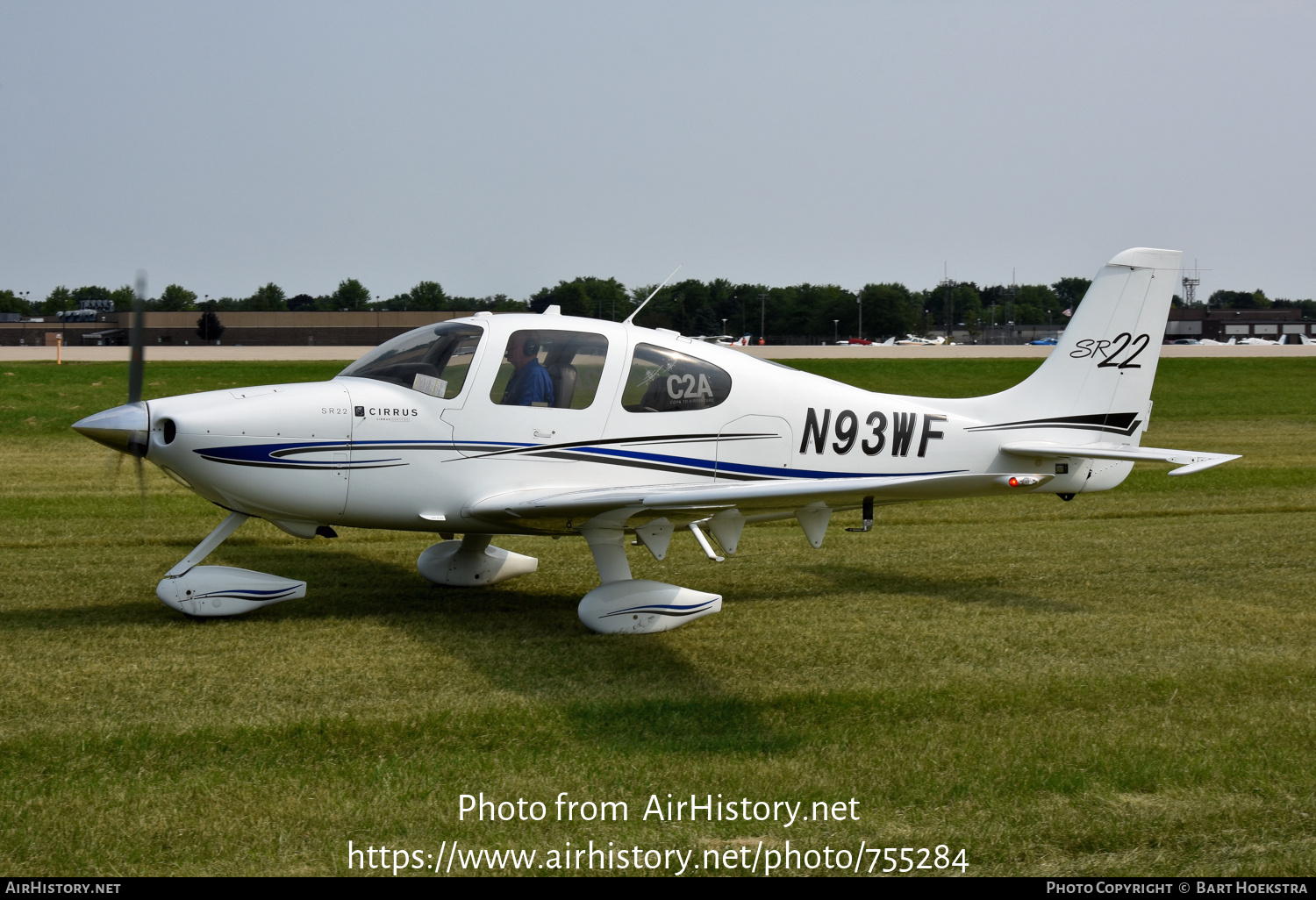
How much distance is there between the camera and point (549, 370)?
8.38m

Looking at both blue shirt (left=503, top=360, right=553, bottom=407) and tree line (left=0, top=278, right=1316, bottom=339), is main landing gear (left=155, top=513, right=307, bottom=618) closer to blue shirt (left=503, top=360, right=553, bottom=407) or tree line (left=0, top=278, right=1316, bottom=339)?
blue shirt (left=503, top=360, right=553, bottom=407)

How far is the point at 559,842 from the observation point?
4.61 meters

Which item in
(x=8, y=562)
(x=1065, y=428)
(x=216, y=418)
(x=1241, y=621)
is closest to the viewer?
(x=216, y=418)

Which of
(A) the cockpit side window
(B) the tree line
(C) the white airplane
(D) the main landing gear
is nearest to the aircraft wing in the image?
(C) the white airplane

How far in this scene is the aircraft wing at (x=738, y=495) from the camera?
716 centimetres

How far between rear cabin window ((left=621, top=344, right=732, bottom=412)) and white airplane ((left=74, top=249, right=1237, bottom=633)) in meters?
0.01

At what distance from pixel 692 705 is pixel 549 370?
9.88 ft

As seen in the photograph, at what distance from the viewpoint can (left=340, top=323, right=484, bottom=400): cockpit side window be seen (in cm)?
821

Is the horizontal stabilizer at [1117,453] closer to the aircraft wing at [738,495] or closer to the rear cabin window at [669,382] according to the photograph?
the aircraft wing at [738,495]

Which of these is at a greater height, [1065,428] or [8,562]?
[1065,428]
